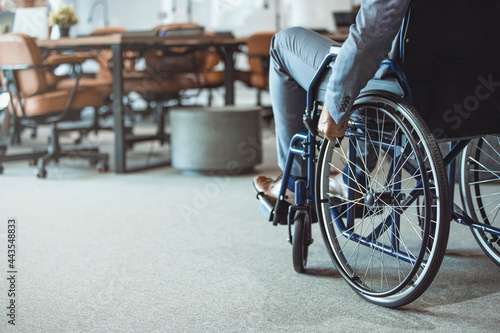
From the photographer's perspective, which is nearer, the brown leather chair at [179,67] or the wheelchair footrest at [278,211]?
the wheelchair footrest at [278,211]

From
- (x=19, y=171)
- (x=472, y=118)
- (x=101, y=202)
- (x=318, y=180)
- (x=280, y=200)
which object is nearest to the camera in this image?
(x=472, y=118)

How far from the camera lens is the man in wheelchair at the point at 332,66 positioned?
4.58 feet

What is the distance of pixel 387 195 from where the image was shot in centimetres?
163

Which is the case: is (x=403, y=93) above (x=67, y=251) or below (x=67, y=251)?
above

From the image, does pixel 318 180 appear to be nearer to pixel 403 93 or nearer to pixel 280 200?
pixel 280 200

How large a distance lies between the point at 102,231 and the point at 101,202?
557mm

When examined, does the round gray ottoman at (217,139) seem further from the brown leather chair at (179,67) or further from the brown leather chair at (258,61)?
the brown leather chair at (258,61)

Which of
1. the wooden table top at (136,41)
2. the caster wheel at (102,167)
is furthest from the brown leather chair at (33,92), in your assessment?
the wooden table top at (136,41)

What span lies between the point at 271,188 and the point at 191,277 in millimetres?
402

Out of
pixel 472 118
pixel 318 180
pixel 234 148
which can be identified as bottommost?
pixel 234 148

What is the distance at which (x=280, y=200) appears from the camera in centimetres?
189

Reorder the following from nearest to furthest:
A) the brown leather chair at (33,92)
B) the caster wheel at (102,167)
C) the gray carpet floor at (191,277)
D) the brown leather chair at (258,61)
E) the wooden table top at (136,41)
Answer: the gray carpet floor at (191,277)
the brown leather chair at (33,92)
the wooden table top at (136,41)
the caster wheel at (102,167)
the brown leather chair at (258,61)

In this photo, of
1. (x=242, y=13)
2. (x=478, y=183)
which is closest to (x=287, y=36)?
(x=478, y=183)

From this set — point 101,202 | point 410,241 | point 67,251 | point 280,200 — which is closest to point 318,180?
point 280,200
